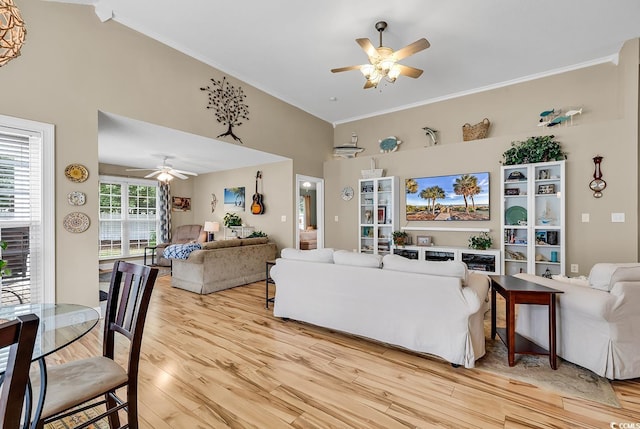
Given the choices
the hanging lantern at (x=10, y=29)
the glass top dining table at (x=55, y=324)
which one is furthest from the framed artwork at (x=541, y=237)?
the hanging lantern at (x=10, y=29)

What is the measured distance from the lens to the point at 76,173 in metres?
3.30

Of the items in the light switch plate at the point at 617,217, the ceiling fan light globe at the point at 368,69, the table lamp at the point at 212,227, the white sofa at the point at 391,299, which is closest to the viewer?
the white sofa at the point at 391,299

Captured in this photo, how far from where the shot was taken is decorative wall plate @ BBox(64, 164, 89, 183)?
3.25 m

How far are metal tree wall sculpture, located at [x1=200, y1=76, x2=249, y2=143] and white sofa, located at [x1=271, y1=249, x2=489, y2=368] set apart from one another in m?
2.65

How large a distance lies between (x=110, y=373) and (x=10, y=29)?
71.0 inches

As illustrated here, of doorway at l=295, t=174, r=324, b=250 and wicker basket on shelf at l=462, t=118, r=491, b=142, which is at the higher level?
wicker basket on shelf at l=462, t=118, r=491, b=142

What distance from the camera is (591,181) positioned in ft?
14.3

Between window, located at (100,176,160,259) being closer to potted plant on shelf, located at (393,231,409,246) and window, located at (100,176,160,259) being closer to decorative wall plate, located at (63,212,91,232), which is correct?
decorative wall plate, located at (63,212,91,232)

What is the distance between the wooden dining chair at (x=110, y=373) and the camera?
1303mm

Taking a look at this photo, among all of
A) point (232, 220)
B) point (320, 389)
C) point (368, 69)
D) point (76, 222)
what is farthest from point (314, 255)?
point (232, 220)

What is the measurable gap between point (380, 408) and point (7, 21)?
300cm

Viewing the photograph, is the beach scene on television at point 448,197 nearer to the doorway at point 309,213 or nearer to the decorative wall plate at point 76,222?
the doorway at point 309,213

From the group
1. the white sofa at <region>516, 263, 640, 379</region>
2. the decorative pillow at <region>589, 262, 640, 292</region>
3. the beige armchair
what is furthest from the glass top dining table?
the beige armchair

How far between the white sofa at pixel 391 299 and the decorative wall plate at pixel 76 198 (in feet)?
7.64
